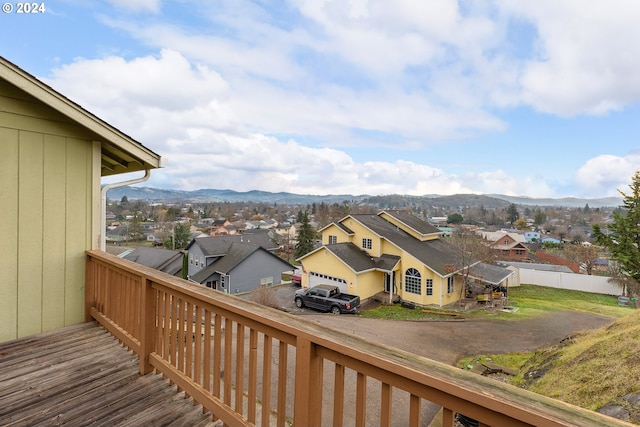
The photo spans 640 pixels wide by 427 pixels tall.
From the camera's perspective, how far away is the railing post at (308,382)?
51.7 inches

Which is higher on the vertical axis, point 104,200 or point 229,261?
point 104,200

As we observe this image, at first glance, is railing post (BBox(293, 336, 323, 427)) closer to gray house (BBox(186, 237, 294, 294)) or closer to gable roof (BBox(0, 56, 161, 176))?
gable roof (BBox(0, 56, 161, 176))

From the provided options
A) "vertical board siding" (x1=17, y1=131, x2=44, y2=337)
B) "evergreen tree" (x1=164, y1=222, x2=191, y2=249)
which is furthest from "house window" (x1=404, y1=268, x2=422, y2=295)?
"evergreen tree" (x1=164, y1=222, x2=191, y2=249)

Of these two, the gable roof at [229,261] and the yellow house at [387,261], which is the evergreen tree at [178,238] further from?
the yellow house at [387,261]

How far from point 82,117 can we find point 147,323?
222cm

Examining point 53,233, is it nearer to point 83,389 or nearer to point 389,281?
point 83,389

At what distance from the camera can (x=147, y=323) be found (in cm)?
241

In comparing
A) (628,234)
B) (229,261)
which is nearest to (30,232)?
(628,234)

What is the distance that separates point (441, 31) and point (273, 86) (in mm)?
10289

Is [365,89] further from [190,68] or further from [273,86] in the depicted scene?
[190,68]

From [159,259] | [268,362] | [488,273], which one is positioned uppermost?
[268,362]

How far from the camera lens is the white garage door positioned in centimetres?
1623

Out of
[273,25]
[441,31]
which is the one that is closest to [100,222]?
[273,25]

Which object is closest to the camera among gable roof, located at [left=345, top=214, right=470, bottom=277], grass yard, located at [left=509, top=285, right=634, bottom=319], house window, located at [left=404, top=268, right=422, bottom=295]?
grass yard, located at [left=509, top=285, right=634, bottom=319]
